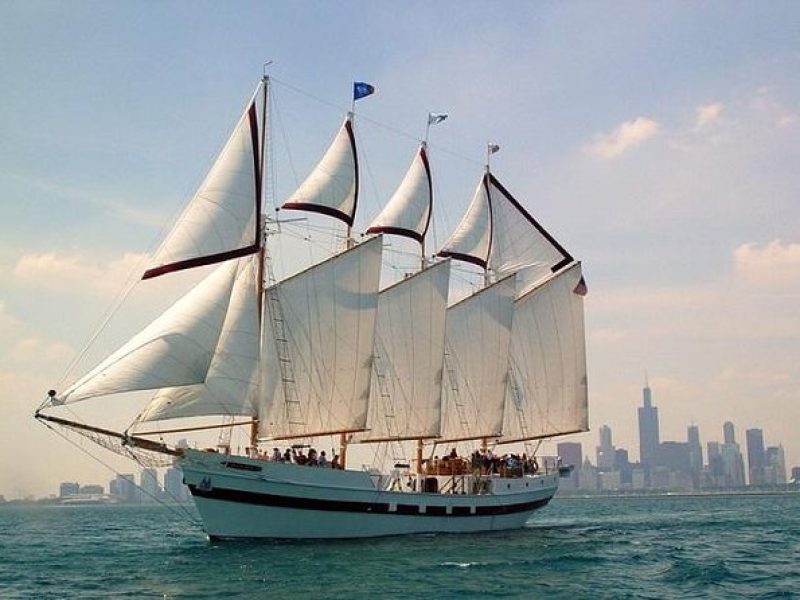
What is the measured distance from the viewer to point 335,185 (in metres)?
55.8

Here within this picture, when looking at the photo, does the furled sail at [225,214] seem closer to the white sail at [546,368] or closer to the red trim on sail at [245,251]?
the red trim on sail at [245,251]

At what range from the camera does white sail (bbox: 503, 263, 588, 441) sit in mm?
70375

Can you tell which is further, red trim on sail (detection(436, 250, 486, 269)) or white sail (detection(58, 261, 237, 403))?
red trim on sail (detection(436, 250, 486, 269))

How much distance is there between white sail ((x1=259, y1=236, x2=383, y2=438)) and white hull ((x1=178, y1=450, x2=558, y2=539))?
4221 mm

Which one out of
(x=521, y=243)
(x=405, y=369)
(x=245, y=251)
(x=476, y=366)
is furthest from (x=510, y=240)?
(x=245, y=251)

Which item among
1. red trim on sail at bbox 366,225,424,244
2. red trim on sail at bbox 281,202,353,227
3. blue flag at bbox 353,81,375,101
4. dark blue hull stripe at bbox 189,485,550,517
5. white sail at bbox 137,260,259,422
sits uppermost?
blue flag at bbox 353,81,375,101

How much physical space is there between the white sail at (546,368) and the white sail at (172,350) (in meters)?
29.4

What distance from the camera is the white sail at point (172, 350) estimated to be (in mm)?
42156

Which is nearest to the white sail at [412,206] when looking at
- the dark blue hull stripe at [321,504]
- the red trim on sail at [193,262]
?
the red trim on sail at [193,262]

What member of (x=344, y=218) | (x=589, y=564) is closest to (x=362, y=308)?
(x=344, y=218)

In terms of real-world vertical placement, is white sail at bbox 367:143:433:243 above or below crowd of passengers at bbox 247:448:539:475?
above

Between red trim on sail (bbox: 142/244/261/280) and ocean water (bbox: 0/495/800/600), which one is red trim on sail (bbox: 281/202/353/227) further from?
ocean water (bbox: 0/495/800/600)

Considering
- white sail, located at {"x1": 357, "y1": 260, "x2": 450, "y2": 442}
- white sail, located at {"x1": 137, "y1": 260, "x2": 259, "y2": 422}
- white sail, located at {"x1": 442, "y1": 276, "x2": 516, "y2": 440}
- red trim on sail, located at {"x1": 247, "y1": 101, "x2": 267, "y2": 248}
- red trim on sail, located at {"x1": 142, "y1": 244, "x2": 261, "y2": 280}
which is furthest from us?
white sail, located at {"x1": 442, "y1": 276, "x2": 516, "y2": 440}

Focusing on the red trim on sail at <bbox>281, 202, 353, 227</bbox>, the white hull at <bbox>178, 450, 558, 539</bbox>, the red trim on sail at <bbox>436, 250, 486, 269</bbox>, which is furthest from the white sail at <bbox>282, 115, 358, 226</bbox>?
the white hull at <bbox>178, 450, 558, 539</bbox>
